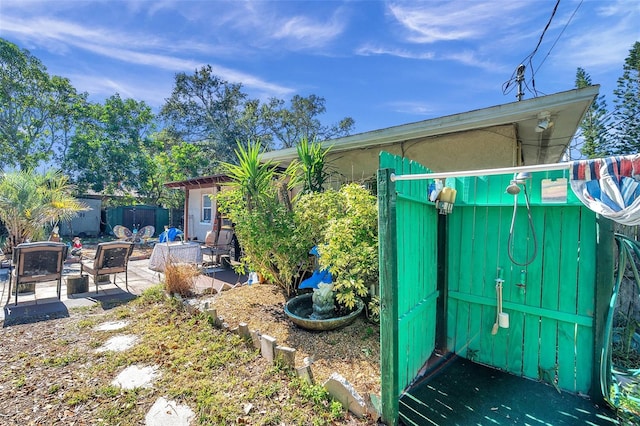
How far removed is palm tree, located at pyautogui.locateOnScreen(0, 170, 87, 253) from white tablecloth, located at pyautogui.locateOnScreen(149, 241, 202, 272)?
350cm

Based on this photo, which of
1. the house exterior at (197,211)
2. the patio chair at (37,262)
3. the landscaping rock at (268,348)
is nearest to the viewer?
the landscaping rock at (268,348)

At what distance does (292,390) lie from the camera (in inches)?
103

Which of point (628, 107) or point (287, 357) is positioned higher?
point (628, 107)

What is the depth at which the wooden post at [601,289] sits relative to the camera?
2.52 meters

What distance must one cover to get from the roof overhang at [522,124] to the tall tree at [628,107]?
8.35 m

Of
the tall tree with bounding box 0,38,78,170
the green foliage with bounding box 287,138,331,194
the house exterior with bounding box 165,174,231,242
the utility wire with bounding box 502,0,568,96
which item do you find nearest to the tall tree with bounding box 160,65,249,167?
the tall tree with bounding box 0,38,78,170

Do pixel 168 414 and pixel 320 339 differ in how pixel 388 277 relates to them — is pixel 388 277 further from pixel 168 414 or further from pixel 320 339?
pixel 168 414

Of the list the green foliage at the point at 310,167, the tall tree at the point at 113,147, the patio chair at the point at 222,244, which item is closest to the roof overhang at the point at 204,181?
the patio chair at the point at 222,244

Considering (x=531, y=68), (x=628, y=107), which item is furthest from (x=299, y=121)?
(x=628, y=107)

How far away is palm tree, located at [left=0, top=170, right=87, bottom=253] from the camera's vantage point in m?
7.34

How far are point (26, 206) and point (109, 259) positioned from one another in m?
3.79

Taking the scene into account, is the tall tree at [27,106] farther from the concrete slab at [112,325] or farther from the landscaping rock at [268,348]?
the landscaping rock at [268,348]

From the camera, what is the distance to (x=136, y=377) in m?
2.93

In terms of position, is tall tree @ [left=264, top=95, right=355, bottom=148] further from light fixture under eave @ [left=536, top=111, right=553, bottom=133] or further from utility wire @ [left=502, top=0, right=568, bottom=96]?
light fixture under eave @ [left=536, top=111, right=553, bottom=133]
